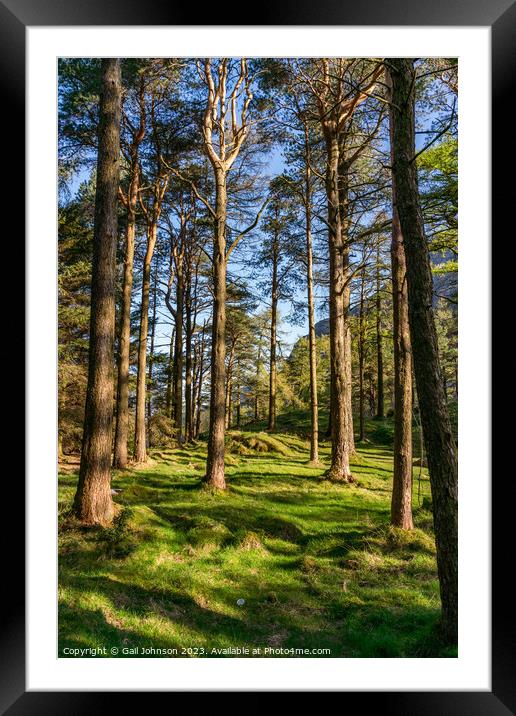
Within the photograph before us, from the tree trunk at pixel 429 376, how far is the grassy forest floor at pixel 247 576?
0.22m

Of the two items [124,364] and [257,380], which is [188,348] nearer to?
[124,364]

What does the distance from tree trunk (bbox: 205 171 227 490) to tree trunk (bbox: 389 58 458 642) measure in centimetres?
379

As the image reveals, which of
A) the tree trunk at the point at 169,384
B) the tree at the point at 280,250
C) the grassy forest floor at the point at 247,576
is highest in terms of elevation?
the tree at the point at 280,250

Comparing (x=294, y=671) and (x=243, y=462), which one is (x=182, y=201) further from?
(x=294, y=671)

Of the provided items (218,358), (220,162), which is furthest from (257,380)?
(220,162)

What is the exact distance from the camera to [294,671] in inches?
106

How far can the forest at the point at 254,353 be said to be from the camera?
2.93 metres

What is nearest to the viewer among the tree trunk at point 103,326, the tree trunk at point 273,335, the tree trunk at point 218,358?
the tree trunk at point 103,326

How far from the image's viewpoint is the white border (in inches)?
99.6

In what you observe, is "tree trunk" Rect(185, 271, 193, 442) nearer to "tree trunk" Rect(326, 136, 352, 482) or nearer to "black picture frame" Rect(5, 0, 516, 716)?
"tree trunk" Rect(326, 136, 352, 482)
